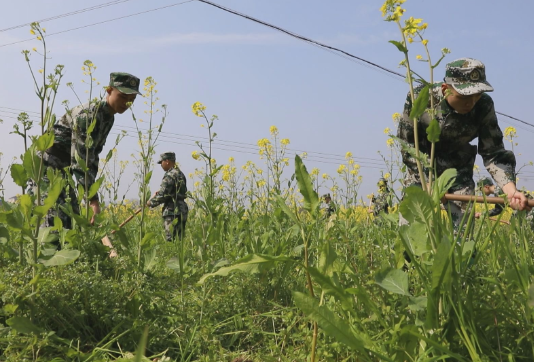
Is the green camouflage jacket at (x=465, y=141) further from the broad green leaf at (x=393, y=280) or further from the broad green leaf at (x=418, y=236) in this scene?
the broad green leaf at (x=393, y=280)

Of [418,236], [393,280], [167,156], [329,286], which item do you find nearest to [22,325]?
[329,286]

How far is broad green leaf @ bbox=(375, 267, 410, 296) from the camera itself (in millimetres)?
1438

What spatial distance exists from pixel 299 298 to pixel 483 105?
2340mm

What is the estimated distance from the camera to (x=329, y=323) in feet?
4.45

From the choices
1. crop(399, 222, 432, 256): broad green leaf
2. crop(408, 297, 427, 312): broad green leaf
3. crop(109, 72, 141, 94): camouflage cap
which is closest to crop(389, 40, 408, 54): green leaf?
crop(399, 222, 432, 256): broad green leaf

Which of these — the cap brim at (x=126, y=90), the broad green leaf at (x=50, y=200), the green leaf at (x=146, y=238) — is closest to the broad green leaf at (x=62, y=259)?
the broad green leaf at (x=50, y=200)

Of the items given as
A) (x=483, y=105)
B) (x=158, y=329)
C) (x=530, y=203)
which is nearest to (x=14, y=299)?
(x=158, y=329)

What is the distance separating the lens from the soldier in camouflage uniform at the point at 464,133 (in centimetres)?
282

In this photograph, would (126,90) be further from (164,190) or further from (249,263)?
(164,190)

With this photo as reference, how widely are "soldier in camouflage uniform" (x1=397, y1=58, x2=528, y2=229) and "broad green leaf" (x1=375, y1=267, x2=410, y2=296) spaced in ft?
5.35

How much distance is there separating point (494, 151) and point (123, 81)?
2631 mm

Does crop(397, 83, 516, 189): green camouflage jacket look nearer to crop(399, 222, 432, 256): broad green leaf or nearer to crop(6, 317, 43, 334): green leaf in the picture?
crop(399, 222, 432, 256): broad green leaf

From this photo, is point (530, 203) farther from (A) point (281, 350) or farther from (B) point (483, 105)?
(A) point (281, 350)

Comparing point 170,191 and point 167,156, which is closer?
point 170,191
